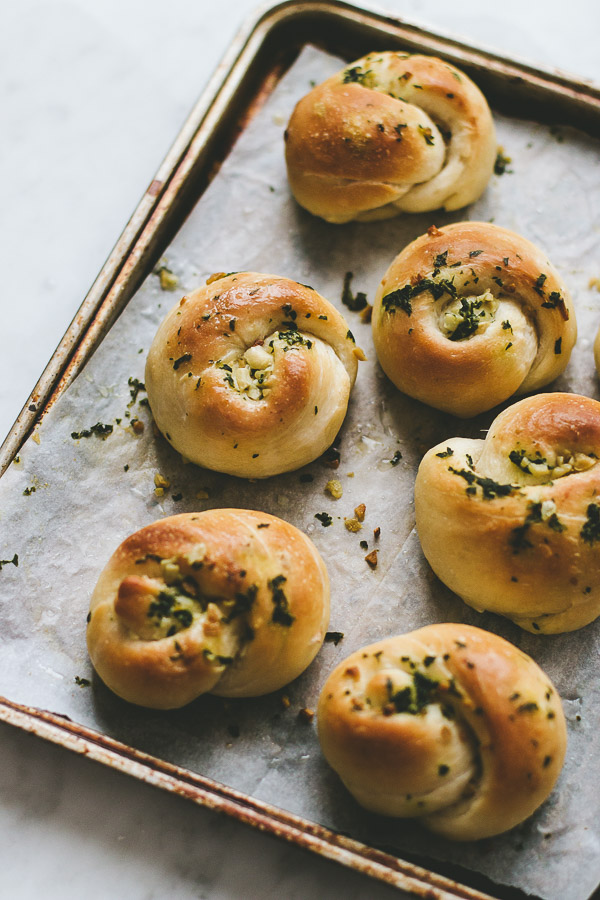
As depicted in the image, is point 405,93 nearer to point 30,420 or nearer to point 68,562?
point 30,420

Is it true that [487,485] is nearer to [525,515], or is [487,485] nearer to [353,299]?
[525,515]

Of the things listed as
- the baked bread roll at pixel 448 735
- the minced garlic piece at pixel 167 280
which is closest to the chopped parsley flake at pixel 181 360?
the minced garlic piece at pixel 167 280

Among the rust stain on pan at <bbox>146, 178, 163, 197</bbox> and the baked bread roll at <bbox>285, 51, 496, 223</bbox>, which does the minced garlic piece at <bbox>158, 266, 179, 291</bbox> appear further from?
the baked bread roll at <bbox>285, 51, 496, 223</bbox>

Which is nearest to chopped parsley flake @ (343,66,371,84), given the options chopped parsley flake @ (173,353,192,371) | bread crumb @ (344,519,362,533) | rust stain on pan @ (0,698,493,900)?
chopped parsley flake @ (173,353,192,371)

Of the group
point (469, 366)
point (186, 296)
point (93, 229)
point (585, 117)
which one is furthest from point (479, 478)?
point (93, 229)

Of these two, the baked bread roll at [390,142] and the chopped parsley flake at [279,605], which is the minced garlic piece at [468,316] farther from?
the chopped parsley flake at [279,605]

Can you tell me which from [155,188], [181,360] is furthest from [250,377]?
[155,188]
